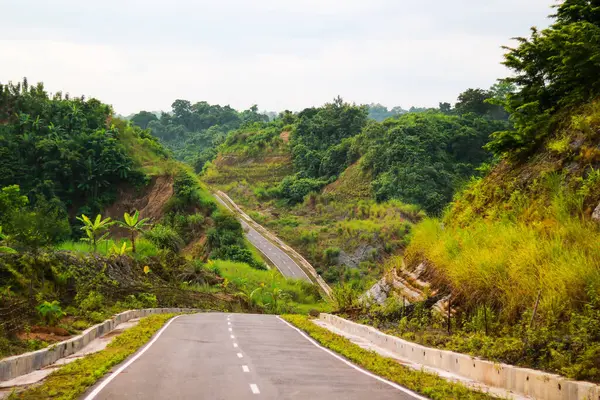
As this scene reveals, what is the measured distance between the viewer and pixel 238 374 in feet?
46.4

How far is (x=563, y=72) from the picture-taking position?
2327 centimetres

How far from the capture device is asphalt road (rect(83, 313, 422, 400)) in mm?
11734

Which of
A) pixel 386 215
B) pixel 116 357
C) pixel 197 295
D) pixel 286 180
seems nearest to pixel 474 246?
pixel 116 357

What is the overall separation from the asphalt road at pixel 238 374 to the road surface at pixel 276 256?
61347 millimetres

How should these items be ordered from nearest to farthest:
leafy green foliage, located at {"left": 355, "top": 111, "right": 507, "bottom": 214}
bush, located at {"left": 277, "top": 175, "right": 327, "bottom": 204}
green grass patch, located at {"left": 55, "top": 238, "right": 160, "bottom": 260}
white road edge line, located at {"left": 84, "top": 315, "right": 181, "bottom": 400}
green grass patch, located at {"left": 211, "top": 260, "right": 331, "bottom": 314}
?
1. white road edge line, located at {"left": 84, "top": 315, "right": 181, "bottom": 400}
2. green grass patch, located at {"left": 55, "top": 238, "right": 160, "bottom": 260}
3. green grass patch, located at {"left": 211, "top": 260, "right": 331, "bottom": 314}
4. leafy green foliage, located at {"left": 355, "top": 111, "right": 507, "bottom": 214}
5. bush, located at {"left": 277, "top": 175, "right": 327, "bottom": 204}

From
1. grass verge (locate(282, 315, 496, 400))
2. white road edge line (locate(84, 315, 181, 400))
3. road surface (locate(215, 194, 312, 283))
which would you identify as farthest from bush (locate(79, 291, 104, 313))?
road surface (locate(215, 194, 312, 283))

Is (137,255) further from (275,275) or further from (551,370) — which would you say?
(551,370)

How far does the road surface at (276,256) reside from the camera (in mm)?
84438

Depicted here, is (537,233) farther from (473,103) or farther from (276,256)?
(473,103)

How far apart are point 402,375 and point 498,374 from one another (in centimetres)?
213

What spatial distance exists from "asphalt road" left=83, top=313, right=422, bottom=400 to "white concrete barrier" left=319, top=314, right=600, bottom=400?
1.92m

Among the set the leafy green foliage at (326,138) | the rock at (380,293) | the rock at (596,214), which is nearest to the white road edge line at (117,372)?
the rock at (380,293)

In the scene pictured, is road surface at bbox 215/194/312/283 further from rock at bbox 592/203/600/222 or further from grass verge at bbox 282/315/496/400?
rock at bbox 592/203/600/222

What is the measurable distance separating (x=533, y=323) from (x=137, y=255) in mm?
41082
